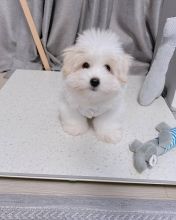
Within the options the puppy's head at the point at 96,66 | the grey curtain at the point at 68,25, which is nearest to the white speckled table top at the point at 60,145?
the puppy's head at the point at 96,66

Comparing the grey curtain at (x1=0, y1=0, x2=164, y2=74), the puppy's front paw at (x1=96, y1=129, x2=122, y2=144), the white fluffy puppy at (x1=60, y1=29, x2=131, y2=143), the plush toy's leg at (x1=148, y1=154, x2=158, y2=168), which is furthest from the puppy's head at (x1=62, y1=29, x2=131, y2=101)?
the grey curtain at (x1=0, y1=0, x2=164, y2=74)

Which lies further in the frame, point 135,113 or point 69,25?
point 69,25

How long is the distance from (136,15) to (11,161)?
4.29 feet

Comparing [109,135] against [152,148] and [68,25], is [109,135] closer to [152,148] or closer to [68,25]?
[152,148]

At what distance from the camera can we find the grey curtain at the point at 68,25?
183 centimetres

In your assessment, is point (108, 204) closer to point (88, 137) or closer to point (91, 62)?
point (88, 137)

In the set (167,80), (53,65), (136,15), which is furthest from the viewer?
(53,65)

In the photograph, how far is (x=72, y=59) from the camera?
3.39ft

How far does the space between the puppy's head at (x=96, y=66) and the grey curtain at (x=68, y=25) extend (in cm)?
86

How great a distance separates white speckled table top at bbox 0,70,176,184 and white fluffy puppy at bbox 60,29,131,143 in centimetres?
16

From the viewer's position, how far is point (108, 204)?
3.17ft

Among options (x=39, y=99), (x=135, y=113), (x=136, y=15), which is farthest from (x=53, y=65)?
(x=135, y=113)

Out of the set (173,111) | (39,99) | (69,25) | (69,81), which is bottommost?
(173,111)

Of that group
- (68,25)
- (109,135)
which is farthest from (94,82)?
(68,25)
